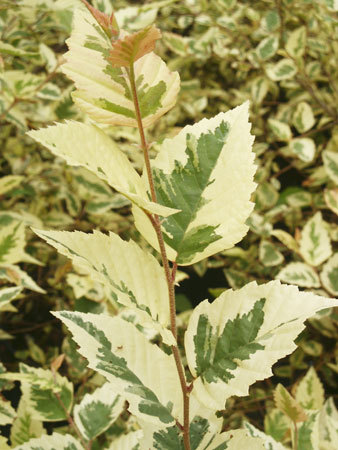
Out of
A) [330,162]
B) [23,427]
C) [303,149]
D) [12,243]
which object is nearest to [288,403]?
[23,427]

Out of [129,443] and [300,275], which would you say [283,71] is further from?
[129,443]

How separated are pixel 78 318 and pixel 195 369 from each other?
0.43ft

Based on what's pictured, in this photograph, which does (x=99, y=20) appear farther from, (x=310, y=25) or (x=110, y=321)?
(x=310, y=25)

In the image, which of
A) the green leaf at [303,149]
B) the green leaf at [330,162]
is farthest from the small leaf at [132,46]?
the green leaf at [303,149]

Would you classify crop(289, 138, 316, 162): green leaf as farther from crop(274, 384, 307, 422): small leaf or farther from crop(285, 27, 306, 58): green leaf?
crop(274, 384, 307, 422): small leaf

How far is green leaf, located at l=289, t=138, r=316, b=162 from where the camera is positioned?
1506mm

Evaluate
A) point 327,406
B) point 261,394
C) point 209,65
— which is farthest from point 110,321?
point 209,65

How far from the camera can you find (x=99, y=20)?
370 mm

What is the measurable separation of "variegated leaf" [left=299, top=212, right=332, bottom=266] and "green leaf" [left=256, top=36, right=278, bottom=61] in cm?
74

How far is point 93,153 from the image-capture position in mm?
396

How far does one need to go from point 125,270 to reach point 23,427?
1.90ft

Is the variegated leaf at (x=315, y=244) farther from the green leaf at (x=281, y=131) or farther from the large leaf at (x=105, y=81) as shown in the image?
the large leaf at (x=105, y=81)

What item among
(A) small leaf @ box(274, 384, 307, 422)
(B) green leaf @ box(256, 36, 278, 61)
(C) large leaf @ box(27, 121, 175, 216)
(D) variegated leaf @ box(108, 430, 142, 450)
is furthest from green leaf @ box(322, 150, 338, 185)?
(C) large leaf @ box(27, 121, 175, 216)

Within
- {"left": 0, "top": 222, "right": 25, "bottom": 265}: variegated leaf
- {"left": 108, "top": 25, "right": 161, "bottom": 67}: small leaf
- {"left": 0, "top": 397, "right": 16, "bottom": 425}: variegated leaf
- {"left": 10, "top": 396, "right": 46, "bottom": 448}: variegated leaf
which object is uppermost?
{"left": 108, "top": 25, "right": 161, "bottom": 67}: small leaf
